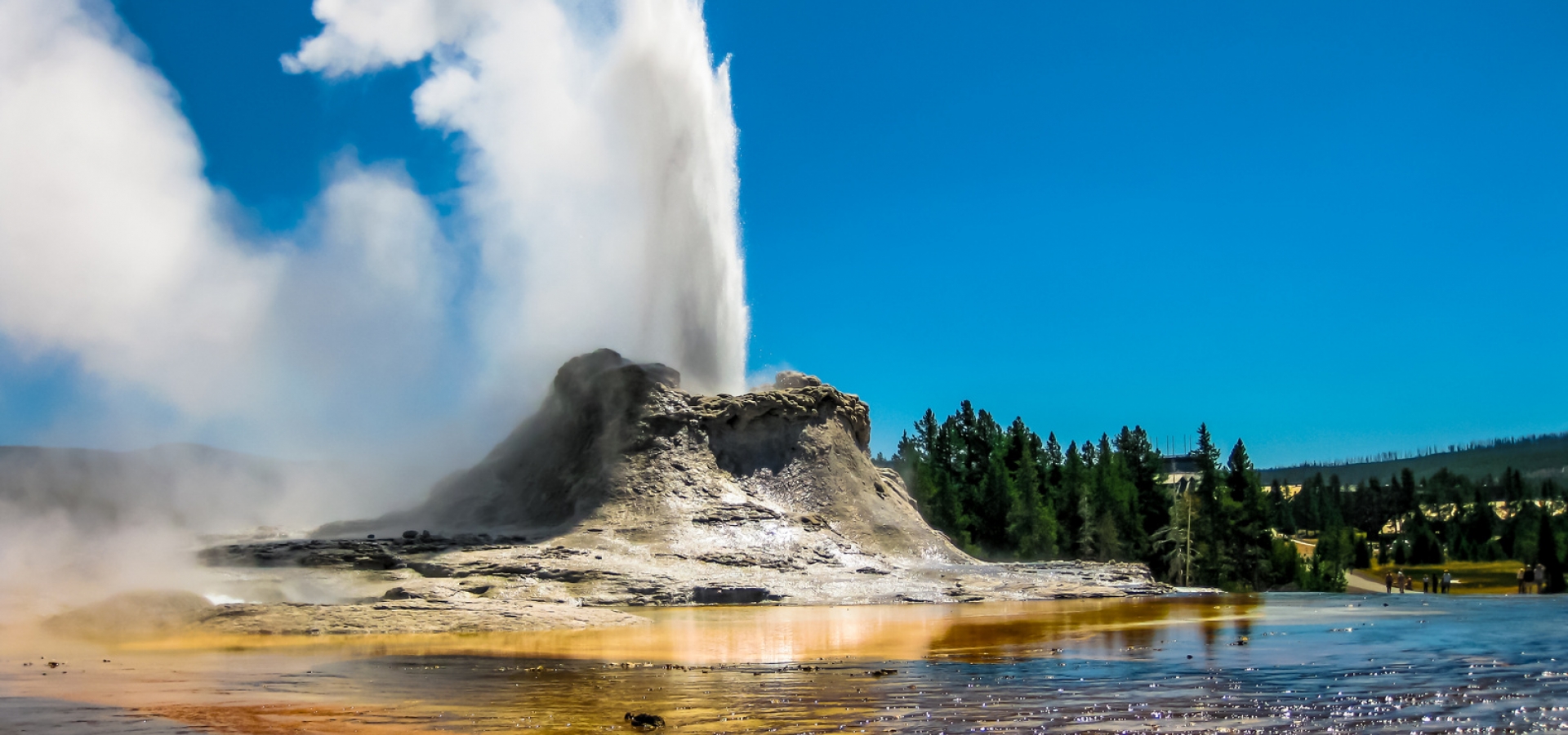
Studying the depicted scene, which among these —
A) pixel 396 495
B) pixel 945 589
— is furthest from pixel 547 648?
pixel 396 495

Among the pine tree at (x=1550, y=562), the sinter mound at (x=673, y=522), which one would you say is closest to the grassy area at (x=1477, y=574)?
the pine tree at (x=1550, y=562)

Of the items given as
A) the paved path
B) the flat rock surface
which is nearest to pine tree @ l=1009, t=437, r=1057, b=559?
the paved path

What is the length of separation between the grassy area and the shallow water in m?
57.7

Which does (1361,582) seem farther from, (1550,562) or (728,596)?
(728,596)

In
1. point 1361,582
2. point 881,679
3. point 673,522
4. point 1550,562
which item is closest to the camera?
point 881,679

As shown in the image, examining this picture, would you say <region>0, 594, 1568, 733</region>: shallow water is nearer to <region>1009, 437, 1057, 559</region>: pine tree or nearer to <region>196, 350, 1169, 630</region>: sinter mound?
<region>196, 350, 1169, 630</region>: sinter mound

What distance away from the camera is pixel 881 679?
10.6m

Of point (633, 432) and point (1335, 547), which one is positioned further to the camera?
point (1335, 547)

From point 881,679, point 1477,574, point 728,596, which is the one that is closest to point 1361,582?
point 1477,574

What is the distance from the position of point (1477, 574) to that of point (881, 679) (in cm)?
8307

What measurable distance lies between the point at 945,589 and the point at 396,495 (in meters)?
30.0

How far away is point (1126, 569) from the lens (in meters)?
31.2

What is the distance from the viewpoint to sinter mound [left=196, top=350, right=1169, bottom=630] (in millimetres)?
25594

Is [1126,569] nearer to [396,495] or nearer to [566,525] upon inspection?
[566,525]
